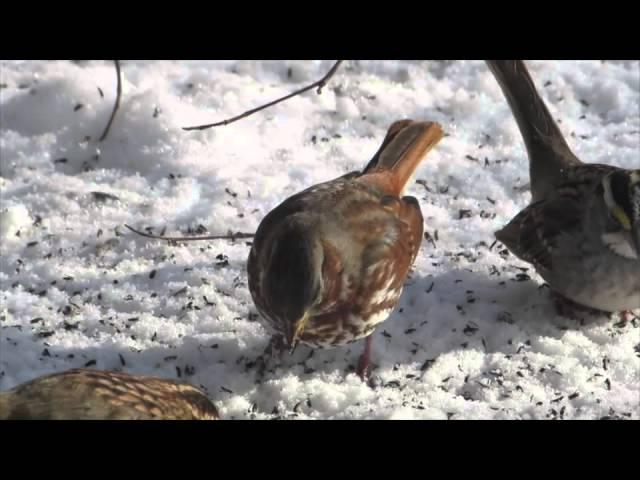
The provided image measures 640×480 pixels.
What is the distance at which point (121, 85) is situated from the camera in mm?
6477

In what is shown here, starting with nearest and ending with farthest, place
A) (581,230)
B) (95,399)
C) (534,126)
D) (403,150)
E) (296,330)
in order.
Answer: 1. (95,399)
2. (296,330)
3. (581,230)
4. (403,150)
5. (534,126)


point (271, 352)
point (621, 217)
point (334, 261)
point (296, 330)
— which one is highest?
point (621, 217)

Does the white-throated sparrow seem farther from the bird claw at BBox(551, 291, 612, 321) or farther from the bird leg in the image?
the bird leg

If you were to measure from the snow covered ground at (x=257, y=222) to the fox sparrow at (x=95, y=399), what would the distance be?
2.26ft

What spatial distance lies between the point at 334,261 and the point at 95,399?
1354 mm

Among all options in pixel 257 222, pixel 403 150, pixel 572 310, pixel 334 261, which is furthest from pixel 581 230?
pixel 257 222

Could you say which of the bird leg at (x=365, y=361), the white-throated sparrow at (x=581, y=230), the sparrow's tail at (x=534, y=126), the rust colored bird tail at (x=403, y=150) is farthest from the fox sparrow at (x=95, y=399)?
the sparrow's tail at (x=534, y=126)

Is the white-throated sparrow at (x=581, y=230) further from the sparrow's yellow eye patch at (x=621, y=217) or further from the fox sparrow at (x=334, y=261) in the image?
the fox sparrow at (x=334, y=261)

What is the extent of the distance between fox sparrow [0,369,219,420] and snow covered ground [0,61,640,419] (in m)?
0.69

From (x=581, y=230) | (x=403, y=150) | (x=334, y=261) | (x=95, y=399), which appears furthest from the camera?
(x=403, y=150)

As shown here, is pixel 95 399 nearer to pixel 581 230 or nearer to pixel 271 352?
pixel 271 352

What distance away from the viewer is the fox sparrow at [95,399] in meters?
3.40

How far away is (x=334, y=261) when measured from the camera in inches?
173

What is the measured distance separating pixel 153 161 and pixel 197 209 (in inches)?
22.4
